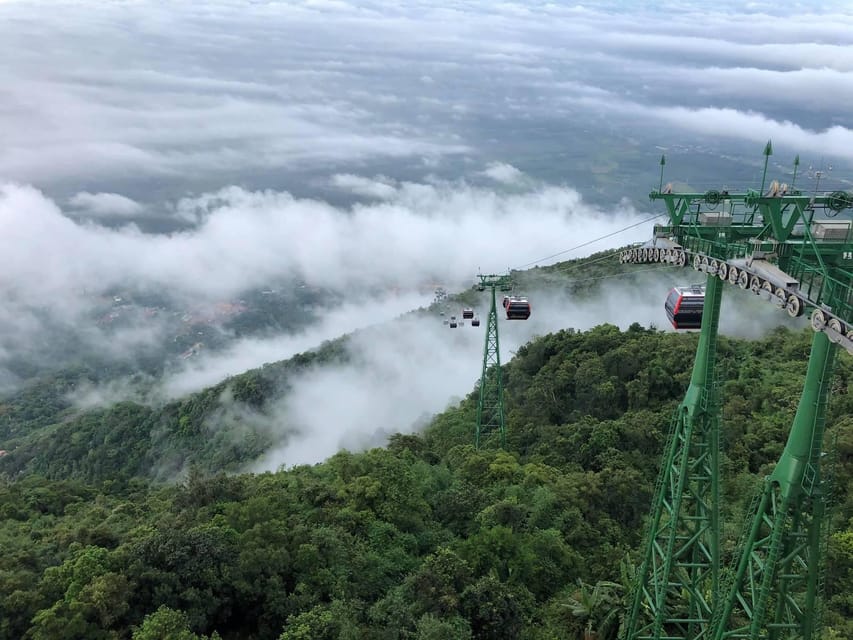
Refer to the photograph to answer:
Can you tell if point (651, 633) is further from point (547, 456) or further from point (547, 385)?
point (547, 385)

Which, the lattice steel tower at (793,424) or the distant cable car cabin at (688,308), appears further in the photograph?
the distant cable car cabin at (688,308)

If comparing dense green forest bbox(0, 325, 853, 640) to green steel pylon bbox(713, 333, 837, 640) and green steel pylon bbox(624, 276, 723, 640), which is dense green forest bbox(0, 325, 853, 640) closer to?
green steel pylon bbox(624, 276, 723, 640)

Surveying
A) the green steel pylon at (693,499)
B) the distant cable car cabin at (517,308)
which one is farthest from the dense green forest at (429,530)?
the distant cable car cabin at (517,308)

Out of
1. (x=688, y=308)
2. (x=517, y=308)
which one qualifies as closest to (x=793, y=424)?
(x=688, y=308)

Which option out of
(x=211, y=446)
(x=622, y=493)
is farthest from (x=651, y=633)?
(x=211, y=446)

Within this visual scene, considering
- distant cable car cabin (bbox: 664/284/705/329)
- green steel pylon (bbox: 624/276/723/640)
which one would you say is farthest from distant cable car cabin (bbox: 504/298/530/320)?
green steel pylon (bbox: 624/276/723/640)

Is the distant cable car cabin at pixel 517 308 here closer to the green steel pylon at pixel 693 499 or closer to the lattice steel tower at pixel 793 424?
the lattice steel tower at pixel 793 424
